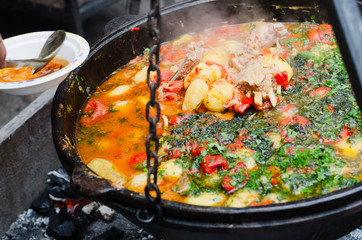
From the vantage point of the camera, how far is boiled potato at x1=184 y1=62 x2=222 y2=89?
3125 mm

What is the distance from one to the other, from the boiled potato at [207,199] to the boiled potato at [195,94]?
909 millimetres

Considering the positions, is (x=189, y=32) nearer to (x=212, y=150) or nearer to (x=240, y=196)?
(x=212, y=150)

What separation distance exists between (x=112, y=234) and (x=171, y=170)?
3.99 feet

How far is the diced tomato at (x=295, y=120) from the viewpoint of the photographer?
109 inches

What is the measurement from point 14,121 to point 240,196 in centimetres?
245

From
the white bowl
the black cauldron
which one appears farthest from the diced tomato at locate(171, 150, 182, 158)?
the white bowl

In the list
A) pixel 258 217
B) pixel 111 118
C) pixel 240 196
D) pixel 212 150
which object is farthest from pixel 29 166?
pixel 258 217

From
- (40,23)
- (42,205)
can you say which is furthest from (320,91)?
(40,23)

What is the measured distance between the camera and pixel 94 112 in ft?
10.5

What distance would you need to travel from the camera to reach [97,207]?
353 centimetres

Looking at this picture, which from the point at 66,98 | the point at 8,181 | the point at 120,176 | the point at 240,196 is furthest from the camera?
the point at 8,181

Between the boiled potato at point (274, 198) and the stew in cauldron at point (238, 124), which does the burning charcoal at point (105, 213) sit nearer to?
the stew in cauldron at point (238, 124)

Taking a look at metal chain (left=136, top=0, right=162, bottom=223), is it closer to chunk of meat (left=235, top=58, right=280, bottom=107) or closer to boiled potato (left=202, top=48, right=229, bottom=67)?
chunk of meat (left=235, top=58, right=280, bottom=107)

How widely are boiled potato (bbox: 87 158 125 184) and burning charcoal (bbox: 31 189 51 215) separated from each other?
132 cm
